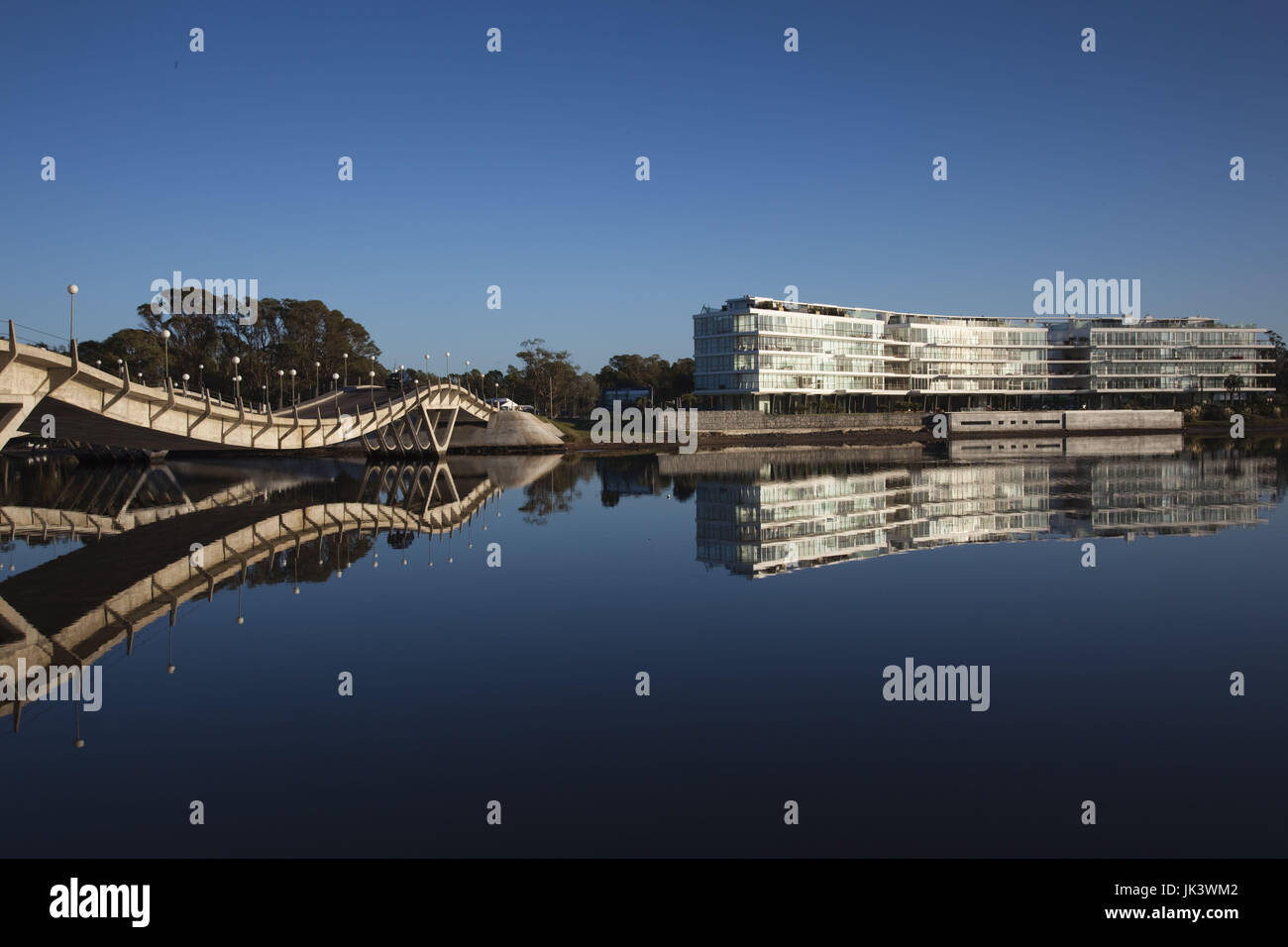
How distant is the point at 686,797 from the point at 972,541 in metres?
22.5

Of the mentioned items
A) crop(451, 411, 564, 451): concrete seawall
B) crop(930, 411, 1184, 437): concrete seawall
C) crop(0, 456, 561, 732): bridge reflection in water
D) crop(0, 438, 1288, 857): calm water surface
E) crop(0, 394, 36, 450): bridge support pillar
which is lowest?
crop(0, 438, 1288, 857): calm water surface

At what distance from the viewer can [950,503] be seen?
1695 inches

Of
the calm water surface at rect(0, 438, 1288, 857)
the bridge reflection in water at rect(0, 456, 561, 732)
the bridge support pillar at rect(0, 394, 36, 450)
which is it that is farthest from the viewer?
the bridge support pillar at rect(0, 394, 36, 450)

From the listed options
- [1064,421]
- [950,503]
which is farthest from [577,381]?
[950,503]

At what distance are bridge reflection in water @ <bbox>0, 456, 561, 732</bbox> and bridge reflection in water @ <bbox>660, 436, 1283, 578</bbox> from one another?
1211 centimetres

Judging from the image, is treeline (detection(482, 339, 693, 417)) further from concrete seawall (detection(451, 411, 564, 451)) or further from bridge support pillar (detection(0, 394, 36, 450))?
bridge support pillar (detection(0, 394, 36, 450))

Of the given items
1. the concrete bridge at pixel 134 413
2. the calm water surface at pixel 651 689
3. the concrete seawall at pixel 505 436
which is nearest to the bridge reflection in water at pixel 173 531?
the calm water surface at pixel 651 689

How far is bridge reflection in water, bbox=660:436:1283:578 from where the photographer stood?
31422mm

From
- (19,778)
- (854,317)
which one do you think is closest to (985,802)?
(19,778)

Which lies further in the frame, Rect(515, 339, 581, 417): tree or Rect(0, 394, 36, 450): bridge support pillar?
Rect(515, 339, 581, 417): tree

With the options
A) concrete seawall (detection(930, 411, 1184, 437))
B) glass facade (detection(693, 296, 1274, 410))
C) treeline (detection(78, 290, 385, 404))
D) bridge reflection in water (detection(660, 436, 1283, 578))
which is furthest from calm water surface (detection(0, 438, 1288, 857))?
concrete seawall (detection(930, 411, 1184, 437))

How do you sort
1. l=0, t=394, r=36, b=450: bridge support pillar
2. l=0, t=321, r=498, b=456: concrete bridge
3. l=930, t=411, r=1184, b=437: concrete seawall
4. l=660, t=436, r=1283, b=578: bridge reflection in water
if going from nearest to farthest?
1. l=0, t=394, r=36, b=450: bridge support pillar
2. l=0, t=321, r=498, b=456: concrete bridge
3. l=660, t=436, r=1283, b=578: bridge reflection in water
4. l=930, t=411, r=1184, b=437: concrete seawall

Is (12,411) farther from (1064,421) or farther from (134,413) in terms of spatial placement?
(1064,421)

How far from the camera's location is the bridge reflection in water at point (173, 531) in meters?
19.8
